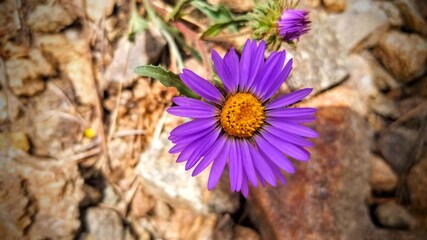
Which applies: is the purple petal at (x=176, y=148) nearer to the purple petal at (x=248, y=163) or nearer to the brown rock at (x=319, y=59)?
the purple petal at (x=248, y=163)

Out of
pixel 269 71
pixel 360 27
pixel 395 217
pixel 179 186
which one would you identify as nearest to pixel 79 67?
pixel 179 186

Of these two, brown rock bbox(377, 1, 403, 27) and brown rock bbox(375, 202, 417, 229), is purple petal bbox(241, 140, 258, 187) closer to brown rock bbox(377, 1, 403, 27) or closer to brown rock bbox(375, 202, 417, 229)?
brown rock bbox(375, 202, 417, 229)

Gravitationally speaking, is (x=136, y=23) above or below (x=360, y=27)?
below

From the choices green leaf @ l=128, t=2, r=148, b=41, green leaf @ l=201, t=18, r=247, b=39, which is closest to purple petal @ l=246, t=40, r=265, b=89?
green leaf @ l=201, t=18, r=247, b=39

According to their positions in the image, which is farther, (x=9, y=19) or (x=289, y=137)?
(x=9, y=19)

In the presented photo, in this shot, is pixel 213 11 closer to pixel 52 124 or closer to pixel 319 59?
pixel 319 59

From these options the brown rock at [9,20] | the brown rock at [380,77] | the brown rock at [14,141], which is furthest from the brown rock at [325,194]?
the brown rock at [9,20]

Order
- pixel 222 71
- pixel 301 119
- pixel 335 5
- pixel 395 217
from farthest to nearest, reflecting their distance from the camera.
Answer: pixel 335 5, pixel 395 217, pixel 301 119, pixel 222 71
